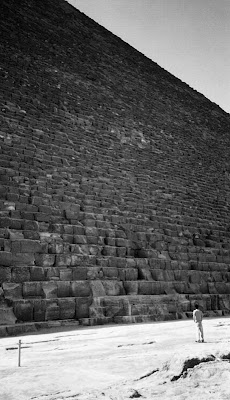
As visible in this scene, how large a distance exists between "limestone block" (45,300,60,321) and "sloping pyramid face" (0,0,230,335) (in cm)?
3

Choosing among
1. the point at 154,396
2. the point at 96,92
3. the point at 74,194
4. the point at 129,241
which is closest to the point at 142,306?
the point at 129,241

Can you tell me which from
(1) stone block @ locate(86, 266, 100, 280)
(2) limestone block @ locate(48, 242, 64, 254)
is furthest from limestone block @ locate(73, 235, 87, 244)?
(1) stone block @ locate(86, 266, 100, 280)

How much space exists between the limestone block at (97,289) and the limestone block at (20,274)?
1155mm

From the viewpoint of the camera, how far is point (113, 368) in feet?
9.57

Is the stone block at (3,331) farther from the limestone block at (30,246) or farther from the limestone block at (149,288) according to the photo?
the limestone block at (149,288)

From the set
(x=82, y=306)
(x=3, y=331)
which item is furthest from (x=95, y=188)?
(x=3, y=331)

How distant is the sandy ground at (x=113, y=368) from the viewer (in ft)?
6.83

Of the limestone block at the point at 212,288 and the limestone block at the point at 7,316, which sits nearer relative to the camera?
the limestone block at the point at 7,316

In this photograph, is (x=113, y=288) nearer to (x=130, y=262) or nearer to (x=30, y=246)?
(x=130, y=262)

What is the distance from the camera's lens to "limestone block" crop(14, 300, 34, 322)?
532 cm

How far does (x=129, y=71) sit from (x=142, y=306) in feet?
38.5

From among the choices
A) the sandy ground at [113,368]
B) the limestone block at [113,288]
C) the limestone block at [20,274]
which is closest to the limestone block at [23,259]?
the limestone block at [20,274]

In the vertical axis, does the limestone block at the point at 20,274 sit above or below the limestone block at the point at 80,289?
above

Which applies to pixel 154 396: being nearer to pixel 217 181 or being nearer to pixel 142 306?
pixel 142 306
